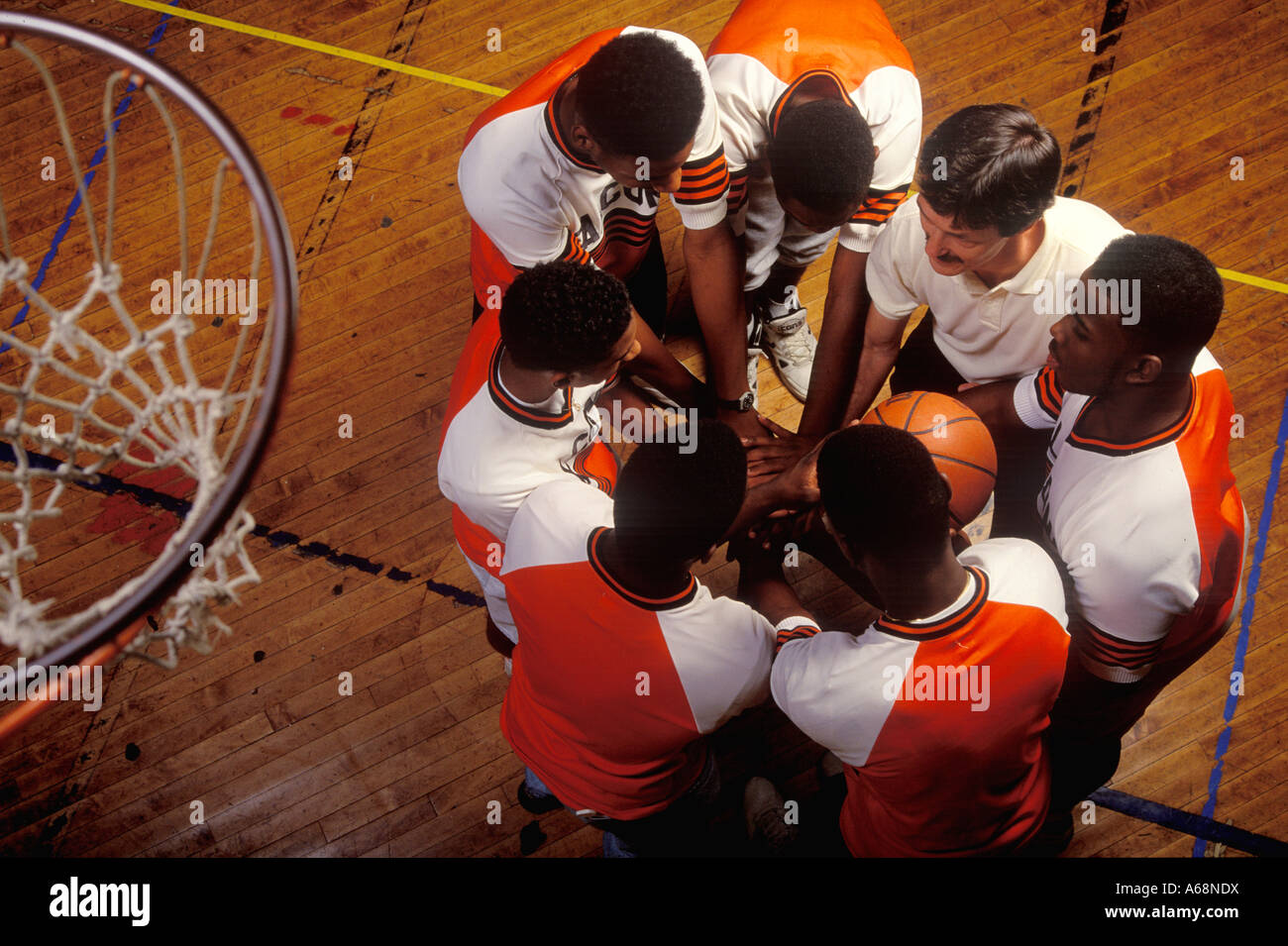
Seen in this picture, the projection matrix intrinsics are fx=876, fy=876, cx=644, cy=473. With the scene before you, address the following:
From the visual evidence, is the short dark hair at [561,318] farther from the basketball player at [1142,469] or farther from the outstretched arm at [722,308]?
the basketball player at [1142,469]

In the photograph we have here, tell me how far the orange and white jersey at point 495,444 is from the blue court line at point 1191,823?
2177 millimetres

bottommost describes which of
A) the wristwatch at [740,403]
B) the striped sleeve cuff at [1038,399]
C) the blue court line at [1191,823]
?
the blue court line at [1191,823]

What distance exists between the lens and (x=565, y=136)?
2.62 m

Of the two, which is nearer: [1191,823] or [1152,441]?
[1152,441]

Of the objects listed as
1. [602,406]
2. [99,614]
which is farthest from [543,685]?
[602,406]

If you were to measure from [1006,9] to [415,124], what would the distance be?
294 cm

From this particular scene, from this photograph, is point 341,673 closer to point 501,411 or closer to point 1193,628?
point 501,411

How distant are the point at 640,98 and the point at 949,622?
160 centimetres

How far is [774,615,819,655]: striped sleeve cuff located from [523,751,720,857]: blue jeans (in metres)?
0.54

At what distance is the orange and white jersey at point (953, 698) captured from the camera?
6.97 feet

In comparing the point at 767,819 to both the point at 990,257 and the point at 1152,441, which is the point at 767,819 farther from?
the point at 990,257

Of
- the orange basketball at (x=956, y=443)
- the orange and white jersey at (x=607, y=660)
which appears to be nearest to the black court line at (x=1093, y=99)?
the orange basketball at (x=956, y=443)

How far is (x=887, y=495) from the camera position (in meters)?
2.09

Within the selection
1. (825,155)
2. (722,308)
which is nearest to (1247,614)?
(722,308)
